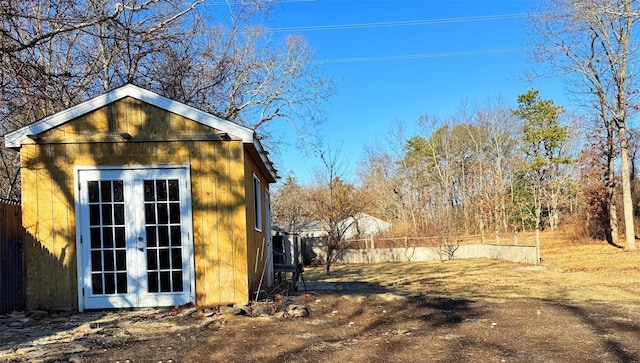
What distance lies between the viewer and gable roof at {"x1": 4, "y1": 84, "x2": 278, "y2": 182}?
7.13 meters

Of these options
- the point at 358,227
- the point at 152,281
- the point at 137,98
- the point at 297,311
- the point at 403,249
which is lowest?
the point at 403,249

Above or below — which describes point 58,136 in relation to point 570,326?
above

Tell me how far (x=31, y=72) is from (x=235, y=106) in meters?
12.9

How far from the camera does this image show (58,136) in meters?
7.20

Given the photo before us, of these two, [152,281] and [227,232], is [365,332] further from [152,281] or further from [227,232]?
[152,281]

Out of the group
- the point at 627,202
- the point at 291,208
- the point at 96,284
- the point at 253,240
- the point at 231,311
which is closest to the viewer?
the point at 231,311

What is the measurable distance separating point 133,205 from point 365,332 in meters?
3.82

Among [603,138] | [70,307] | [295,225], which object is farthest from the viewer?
[295,225]

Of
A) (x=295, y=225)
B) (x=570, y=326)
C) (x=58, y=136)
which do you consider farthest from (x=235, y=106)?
(x=570, y=326)

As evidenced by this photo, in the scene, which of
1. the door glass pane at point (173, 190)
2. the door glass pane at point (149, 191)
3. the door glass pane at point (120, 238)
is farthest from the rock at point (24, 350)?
the door glass pane at point (173, 190)

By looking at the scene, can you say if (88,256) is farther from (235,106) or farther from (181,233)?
(235,106)

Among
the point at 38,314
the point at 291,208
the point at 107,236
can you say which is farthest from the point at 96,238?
the point at 291,208

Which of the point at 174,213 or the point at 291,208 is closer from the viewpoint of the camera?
the point at 174,213

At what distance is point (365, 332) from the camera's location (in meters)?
5.96
